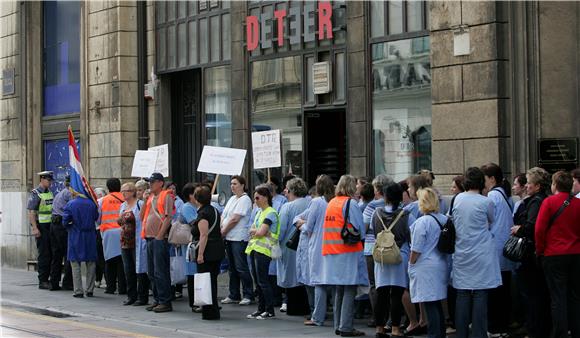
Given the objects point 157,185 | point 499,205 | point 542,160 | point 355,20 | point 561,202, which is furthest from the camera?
point 355,20

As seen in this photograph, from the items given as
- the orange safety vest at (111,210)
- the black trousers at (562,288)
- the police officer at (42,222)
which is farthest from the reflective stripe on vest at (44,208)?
the black trousers at (562,288)

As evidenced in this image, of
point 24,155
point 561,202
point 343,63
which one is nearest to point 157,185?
point 343,63

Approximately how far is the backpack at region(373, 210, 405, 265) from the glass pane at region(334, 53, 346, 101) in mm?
5525

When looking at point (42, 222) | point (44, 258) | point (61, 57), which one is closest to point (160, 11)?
point (61, 57)

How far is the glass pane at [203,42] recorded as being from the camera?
20.9 m

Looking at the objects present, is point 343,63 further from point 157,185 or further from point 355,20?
point 157,185

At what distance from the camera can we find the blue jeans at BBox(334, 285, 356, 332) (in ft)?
42.1

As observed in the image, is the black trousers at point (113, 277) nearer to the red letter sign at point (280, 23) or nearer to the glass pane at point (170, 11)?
the red letter sign at point (280, 23)

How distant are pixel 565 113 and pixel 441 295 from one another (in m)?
3.90

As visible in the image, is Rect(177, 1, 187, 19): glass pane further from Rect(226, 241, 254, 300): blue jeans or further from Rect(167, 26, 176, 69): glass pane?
Rect(226, 241, 254, 300): blue jeans

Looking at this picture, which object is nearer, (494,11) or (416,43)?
(494,11)

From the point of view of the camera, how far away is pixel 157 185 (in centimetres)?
1570

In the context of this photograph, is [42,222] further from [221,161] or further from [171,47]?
[221,161]

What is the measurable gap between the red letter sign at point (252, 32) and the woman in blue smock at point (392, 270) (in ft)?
23.7
